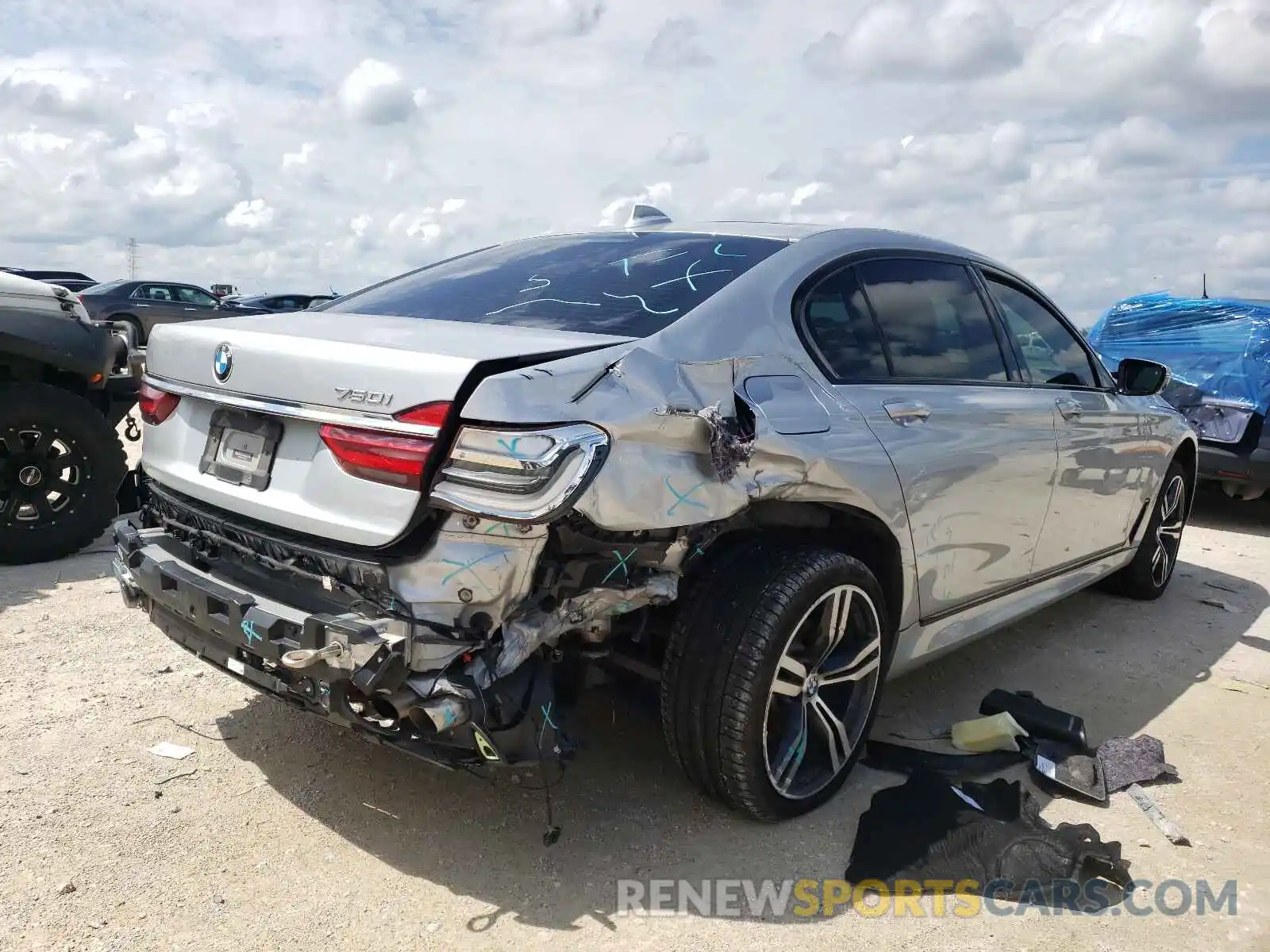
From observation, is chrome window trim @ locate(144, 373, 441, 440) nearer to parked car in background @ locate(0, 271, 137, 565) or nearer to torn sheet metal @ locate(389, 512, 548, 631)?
torn sheet metal @ locate(389, 512, 548, 631)

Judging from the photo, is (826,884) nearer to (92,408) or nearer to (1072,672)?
(1072,672)

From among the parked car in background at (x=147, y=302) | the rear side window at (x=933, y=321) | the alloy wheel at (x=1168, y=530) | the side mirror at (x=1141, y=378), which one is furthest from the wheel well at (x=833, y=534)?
the parked car in background at (x=147, y=302)

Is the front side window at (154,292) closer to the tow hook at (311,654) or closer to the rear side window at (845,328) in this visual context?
the rear side window at (845,328)

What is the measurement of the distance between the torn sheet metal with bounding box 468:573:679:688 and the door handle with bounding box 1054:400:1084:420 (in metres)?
2.14

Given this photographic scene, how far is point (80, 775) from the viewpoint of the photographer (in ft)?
10.2

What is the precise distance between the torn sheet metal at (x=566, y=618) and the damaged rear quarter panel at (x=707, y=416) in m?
0.19

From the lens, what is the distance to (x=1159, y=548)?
533cm

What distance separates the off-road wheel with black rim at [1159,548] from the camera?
521 centimetres

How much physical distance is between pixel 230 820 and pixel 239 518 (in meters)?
0.90

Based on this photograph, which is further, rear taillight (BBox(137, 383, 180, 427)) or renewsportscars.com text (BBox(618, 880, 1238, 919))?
rear taillight (BBox(137, 383, 180, 427))

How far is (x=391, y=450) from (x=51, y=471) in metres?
3.95

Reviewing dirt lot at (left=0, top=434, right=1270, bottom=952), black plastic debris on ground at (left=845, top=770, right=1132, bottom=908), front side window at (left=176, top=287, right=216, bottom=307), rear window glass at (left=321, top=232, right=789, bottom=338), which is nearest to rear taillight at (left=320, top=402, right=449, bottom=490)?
rear window glass at (left=321, top=232, right=789, bottom=338)

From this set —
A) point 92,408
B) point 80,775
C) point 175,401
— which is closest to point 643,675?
point 175,401

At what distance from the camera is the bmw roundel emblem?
8.80ft
